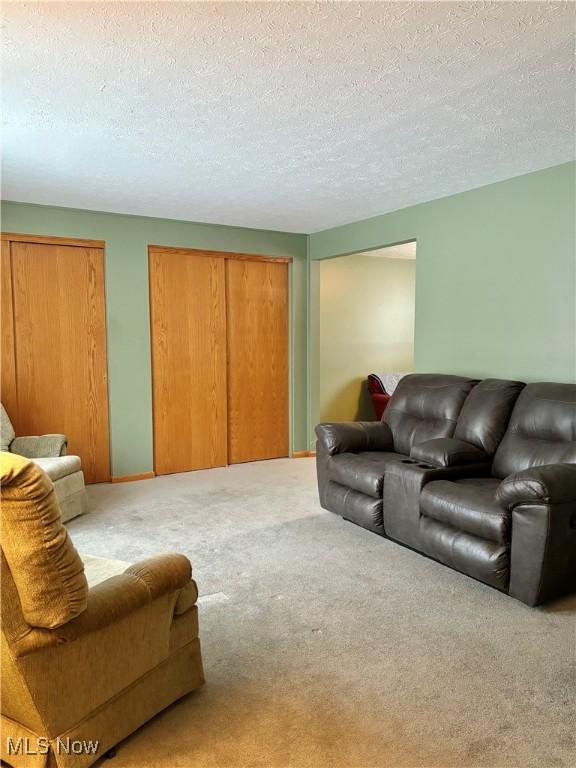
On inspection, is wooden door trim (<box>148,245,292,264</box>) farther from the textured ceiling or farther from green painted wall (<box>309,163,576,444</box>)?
green painted wall (<box>309,163,576,444</box>)

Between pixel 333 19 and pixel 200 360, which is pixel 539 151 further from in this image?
pixel 200 360

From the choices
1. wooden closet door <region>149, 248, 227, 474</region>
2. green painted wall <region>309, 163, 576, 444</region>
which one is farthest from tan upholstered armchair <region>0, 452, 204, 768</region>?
wooden closet door <region>149, 248, 227, 474</region>

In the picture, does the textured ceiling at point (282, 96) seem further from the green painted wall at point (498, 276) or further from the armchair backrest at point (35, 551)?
the armchair backrest at point (35, 551)

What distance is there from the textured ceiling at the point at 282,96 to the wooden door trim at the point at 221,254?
1046 mm

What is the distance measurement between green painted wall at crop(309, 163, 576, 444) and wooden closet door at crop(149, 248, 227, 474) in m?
1.80

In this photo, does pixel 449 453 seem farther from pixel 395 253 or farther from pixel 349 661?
pixel 395 253

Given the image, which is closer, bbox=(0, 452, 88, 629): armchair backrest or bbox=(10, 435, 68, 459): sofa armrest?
bbox=(0, 452, 88, 629): armchair backrest

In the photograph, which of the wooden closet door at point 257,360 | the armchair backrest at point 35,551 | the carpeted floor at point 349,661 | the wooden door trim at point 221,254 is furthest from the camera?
the wooden closet door at point 257,360

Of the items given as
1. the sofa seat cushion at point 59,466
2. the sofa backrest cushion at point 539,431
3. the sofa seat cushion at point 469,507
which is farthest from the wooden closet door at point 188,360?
the sofa backrest cushion at point 539,431

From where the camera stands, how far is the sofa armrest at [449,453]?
11.4ft

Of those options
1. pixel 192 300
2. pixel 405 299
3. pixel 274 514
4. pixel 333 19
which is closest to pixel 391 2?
pixel 333 19

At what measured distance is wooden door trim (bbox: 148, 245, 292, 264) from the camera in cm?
533

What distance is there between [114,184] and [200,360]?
1983 mm

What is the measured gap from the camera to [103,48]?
2133mm
